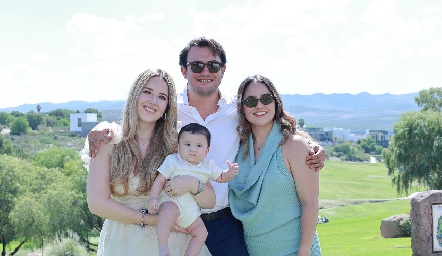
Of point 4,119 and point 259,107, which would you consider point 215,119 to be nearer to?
point 259,107

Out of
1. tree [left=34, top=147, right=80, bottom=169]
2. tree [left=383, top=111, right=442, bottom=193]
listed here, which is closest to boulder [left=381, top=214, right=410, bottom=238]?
tree [left=383, top=111, right=442, bottom=193]

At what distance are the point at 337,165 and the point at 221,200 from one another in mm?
115268

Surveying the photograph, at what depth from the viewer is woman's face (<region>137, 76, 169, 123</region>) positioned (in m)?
4.50

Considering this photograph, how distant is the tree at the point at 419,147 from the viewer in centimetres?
3238

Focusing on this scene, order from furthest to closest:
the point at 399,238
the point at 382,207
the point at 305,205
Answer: the point at 382,207, the point at 399,238, the point at 305,205

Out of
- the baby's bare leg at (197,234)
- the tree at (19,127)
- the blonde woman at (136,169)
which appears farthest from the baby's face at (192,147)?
the tree at (19,127)

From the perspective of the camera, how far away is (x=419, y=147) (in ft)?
108

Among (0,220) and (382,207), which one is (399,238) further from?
(382,207)

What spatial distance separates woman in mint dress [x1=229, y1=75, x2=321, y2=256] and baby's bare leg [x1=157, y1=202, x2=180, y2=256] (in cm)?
76

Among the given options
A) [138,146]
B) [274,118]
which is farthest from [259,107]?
[138,146]

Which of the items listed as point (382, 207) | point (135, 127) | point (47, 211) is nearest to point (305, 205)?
point (135, 127)

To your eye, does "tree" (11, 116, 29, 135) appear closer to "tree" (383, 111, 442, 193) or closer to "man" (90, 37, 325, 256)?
"tree" (383, 111, 442, 193)

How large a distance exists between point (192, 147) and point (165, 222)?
667mm

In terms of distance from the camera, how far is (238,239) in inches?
198
